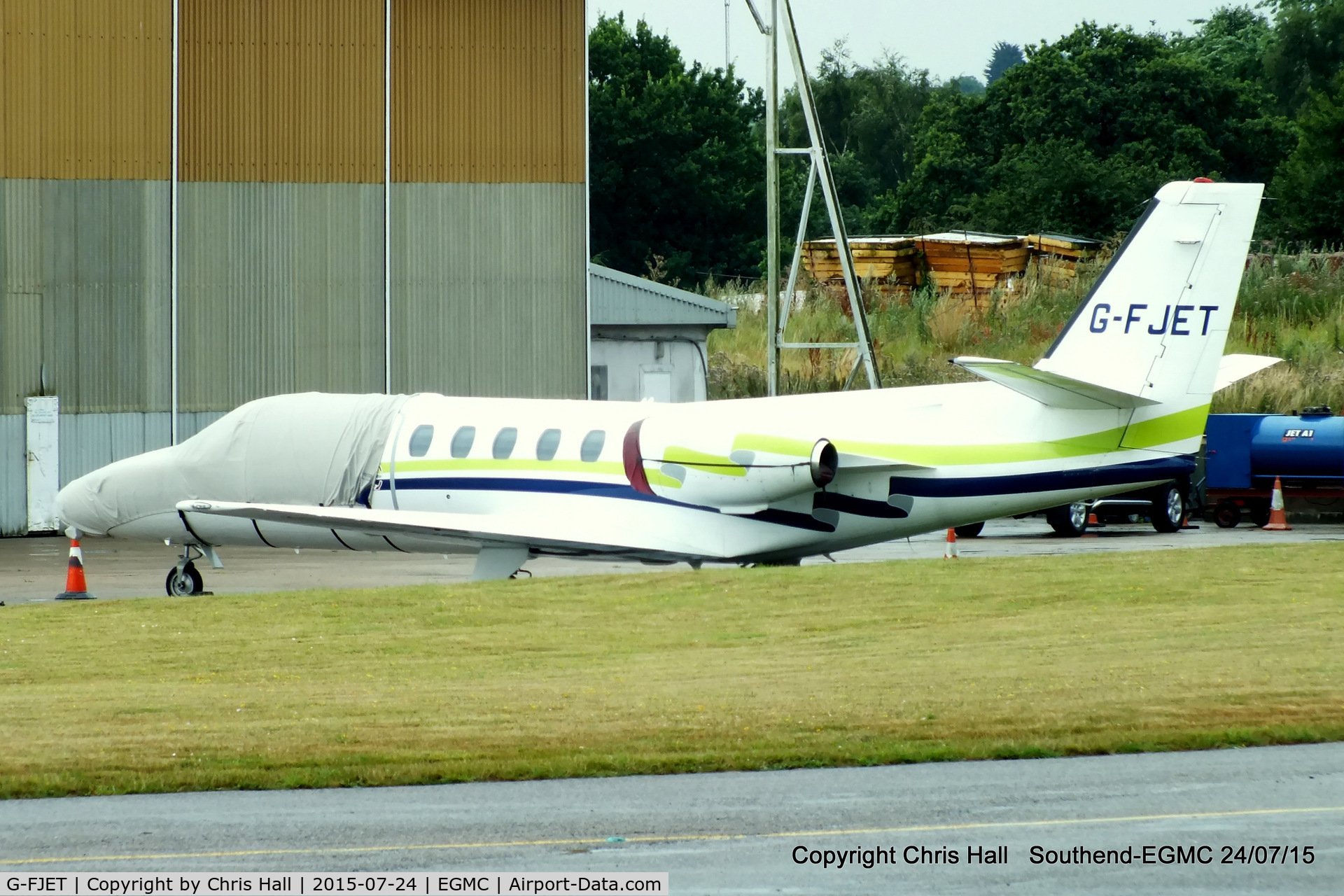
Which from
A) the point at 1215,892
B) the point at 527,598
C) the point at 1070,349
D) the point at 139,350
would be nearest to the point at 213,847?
the point at 1215,892

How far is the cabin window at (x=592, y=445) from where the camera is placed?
64.1ft

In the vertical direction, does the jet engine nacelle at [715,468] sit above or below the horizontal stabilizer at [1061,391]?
below

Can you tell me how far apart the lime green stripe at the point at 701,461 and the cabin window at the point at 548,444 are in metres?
1.46

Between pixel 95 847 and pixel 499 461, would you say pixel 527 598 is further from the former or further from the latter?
pixel 95 847

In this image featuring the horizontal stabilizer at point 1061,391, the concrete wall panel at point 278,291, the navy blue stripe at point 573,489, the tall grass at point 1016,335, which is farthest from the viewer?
the tall grass at point 1016,335

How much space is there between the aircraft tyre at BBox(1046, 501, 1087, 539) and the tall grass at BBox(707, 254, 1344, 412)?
8802 mm

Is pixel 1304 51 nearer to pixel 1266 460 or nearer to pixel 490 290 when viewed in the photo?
pixel 1266 460

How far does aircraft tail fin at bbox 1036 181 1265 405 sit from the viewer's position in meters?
18.5

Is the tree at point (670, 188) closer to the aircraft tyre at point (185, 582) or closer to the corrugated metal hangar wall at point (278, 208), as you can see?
the corrugated metal hangar wall at point (278, 208)

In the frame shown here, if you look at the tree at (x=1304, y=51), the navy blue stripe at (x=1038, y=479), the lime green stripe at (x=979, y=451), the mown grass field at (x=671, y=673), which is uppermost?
the tree at (x=1304, y=51)

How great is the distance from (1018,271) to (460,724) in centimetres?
4243

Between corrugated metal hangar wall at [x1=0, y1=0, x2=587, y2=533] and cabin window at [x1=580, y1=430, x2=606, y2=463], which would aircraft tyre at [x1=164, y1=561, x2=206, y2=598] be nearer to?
cabin window at [x1=580, y1=430, x2=606, y2=463]

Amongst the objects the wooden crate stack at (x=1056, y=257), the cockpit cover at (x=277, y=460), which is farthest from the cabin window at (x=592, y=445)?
the wooden crate stack at (x=1056, y=257)

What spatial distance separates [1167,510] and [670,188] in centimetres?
5004
